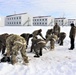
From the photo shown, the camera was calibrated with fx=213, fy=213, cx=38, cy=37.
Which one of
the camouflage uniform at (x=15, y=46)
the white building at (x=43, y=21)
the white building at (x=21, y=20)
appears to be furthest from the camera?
the white building at (x=43, y=21)

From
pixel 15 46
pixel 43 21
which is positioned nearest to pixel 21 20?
pixel 43 21

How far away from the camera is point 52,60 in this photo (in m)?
8.94

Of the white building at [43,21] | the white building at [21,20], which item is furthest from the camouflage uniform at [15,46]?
the white building at [43,21]

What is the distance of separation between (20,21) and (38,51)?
205 ft

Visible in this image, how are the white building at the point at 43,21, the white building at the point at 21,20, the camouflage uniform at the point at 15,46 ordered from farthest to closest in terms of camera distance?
the white building at the point at 43,21, the white building at the point at 21,20, the camouflage uniform at the point at 15,46

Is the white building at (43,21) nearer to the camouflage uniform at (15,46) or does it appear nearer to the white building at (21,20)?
the white building at (21,20)

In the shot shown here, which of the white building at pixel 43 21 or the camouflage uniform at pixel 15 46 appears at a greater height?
the camouflage uniform at pixel 15 46

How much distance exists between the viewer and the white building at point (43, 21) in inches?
3226

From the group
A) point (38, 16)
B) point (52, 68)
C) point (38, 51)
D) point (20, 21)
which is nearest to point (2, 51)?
point (38, 51)

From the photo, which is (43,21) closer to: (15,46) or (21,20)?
(21,20)

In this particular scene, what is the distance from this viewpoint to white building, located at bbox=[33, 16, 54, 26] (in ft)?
269

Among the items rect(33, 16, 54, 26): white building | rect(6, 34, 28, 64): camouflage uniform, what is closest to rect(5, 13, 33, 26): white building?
rect(33, 16, 54, 26): white building

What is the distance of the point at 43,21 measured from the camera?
83750mm

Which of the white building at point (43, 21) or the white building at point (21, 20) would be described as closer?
the white building at point (21, 20)
